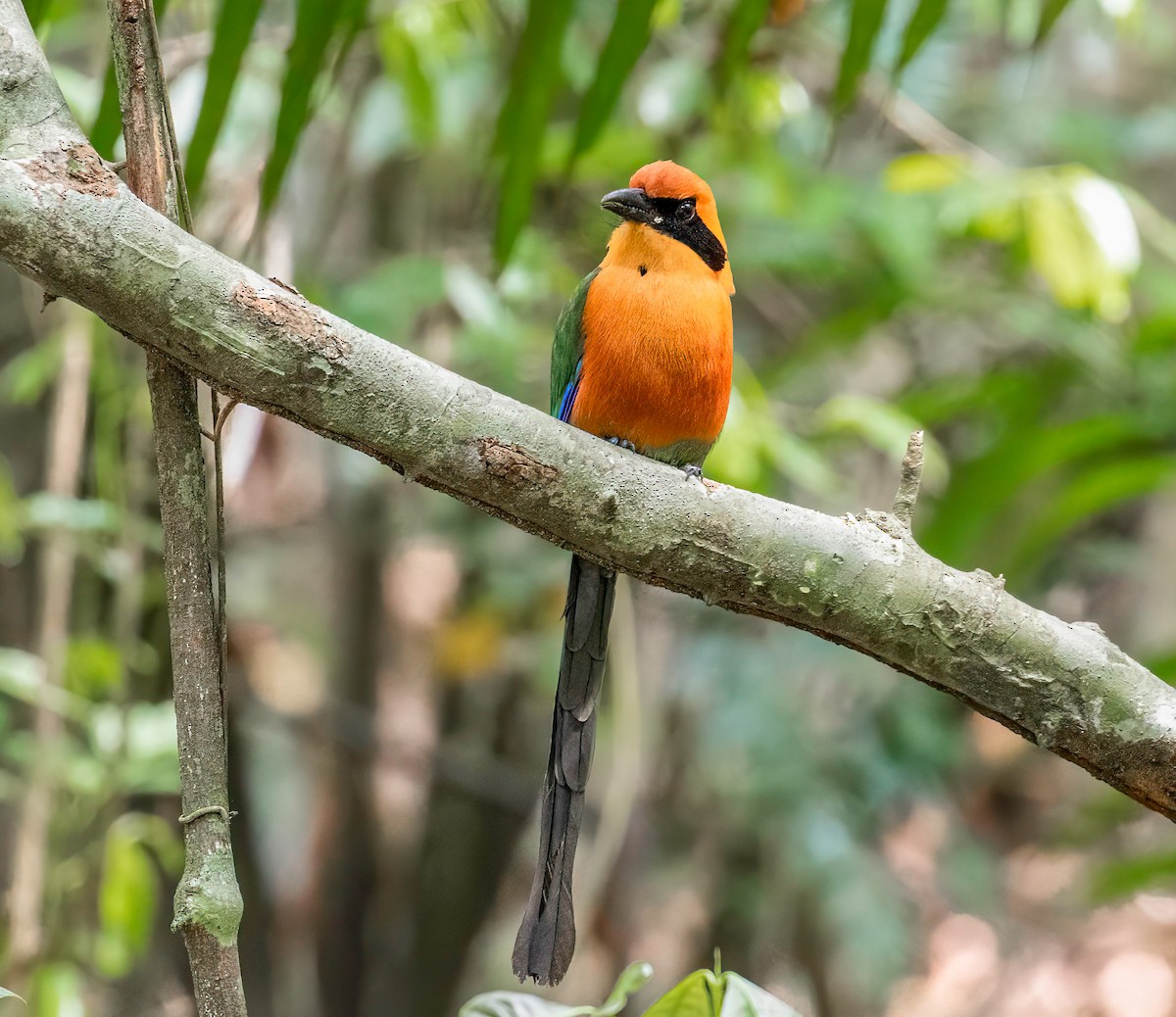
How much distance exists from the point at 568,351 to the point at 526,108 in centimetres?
70

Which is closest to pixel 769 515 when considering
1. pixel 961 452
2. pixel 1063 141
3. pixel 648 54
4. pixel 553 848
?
pixel 553 848

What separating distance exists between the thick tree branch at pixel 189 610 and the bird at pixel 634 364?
2.35 feet

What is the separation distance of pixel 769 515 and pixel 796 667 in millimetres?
3365

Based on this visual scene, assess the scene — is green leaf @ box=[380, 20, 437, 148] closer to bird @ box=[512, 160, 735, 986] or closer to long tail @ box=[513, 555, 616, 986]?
bird @ box=[512, 160, 735, 986]

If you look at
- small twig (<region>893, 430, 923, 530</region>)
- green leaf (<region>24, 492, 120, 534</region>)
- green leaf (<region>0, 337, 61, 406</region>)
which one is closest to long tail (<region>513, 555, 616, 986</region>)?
small twig (<region>893, 430, 923, 530</region>)

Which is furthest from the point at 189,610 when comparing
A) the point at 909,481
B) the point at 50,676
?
the point at 50,676

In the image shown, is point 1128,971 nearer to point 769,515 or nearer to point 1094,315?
point 1094,315

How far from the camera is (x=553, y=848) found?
1.86m

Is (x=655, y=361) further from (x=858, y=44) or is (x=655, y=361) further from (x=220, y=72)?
(x=220, y=72)

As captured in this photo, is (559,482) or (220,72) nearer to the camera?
(559,482)

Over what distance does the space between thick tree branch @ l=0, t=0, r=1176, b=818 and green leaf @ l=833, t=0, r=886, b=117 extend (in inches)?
27.0

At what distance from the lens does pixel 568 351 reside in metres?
2.40

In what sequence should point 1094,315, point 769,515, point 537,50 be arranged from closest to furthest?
point 769,515 < point 537,50 < point 1094,315

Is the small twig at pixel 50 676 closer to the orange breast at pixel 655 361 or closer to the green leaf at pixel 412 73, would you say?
the green leaf at pixel 412 73
